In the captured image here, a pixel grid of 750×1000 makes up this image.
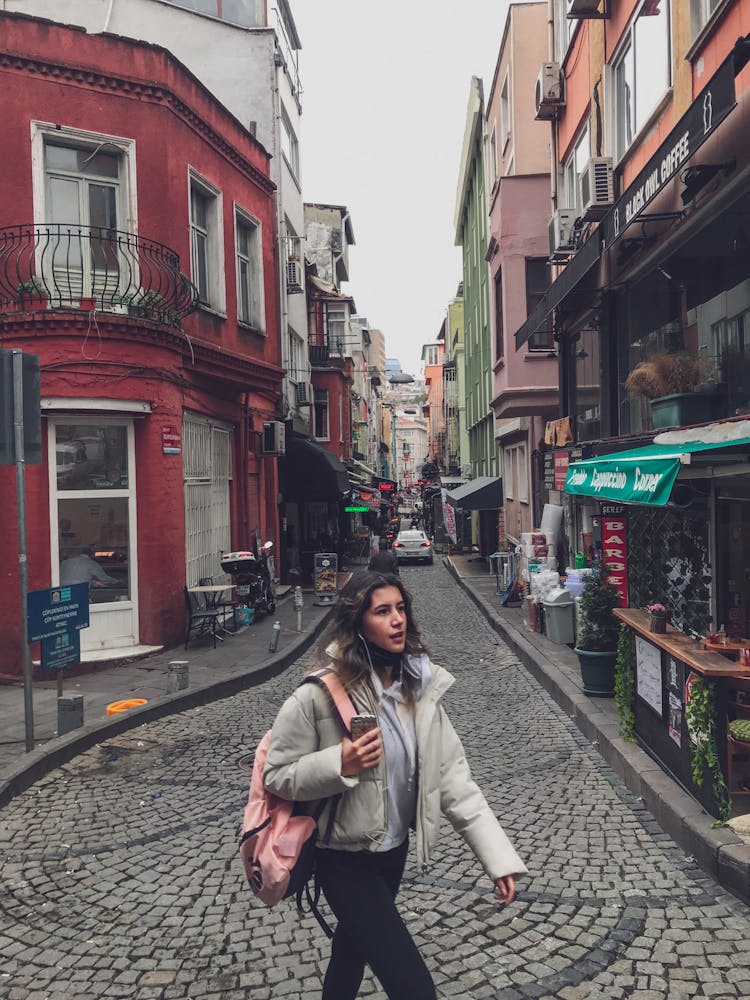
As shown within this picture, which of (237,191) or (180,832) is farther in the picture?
(237,191)

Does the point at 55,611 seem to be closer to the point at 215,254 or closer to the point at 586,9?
the point at 215,254

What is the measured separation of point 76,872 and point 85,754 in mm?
2471

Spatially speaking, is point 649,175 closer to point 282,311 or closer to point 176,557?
point 176,557

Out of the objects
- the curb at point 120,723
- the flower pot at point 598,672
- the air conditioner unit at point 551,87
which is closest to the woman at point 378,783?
the curb at point 120,723

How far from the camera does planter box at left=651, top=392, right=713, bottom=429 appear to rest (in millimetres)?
8289

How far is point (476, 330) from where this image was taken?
102 ft

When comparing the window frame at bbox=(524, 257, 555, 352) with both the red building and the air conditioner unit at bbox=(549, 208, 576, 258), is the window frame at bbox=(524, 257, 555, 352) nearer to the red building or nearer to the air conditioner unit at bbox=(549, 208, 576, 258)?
the air conditioner unit at bbox=(549, 208, 576, 258)

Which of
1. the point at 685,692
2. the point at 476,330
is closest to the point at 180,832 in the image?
the point at 685,692

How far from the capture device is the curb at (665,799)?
179 inches

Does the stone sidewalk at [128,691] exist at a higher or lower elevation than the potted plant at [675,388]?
lower

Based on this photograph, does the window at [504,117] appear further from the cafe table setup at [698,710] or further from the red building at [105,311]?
the cafe table setup at [698,710]

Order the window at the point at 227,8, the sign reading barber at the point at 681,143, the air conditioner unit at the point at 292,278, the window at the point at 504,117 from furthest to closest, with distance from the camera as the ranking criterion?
1. the air conditioner unit at the point at 292,278
2. the window at the point at 227,8
3. the window at the point at 504,117
4. the sign reading barber at the point at 681,143

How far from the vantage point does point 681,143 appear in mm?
6840

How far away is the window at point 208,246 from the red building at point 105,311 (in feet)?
2.36
